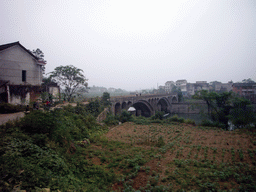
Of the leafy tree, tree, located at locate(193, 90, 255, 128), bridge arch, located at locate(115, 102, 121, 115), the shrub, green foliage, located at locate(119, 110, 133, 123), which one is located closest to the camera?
the shrub

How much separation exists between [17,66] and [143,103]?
27151 mm

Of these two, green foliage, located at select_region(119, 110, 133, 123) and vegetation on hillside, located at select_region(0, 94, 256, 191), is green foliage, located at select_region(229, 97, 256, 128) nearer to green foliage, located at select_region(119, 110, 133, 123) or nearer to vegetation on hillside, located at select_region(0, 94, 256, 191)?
green foliage, located at select_region(119, 110, 133, 123)

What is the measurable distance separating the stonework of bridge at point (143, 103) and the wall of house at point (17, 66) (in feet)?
37.2

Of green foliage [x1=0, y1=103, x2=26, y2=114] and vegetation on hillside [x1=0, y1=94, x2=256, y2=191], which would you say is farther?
green foliage [x1=0, y1=103, x2=26, y2=114]

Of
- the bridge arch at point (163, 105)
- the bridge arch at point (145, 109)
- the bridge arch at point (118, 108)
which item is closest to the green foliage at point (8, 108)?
the bridge arch at point (118, 108)

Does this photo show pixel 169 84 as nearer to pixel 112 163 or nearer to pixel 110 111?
pixel 110 111

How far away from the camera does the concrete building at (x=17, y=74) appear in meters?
11.5

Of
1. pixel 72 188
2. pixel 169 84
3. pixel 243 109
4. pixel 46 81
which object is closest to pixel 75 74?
pixel 46 81

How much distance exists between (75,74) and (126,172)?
17928 millimetres

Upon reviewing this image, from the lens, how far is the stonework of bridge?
83.3ft

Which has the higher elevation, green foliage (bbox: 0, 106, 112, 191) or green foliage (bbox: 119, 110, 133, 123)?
green foliage (bbox: 0, 106, 112, 191)

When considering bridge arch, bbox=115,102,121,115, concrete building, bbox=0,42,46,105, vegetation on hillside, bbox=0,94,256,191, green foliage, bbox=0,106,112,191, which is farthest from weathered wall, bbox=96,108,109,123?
green foliage, bbox=0,106,112,191

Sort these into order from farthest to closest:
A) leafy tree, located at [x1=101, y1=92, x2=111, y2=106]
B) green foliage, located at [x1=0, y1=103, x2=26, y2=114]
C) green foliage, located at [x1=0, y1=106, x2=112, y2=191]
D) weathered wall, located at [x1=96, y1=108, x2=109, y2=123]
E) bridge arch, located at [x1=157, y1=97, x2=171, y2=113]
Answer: bridge arch, located at [x1=157, y1=97, x2=171, y2=113] → leafy tree, located at [x1=101, y1=92, x2=111, y2=106] → weathered wall, located at [x1=96, y1=108, x2=109, y2=123] → green foliage, located at [x1=0, y1=103, x2=26, y2=114] → green foliage, located at [x1=0, y1=106, x2=112, y2=191]

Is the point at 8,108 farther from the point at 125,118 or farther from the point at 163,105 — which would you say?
the point at 163,105
